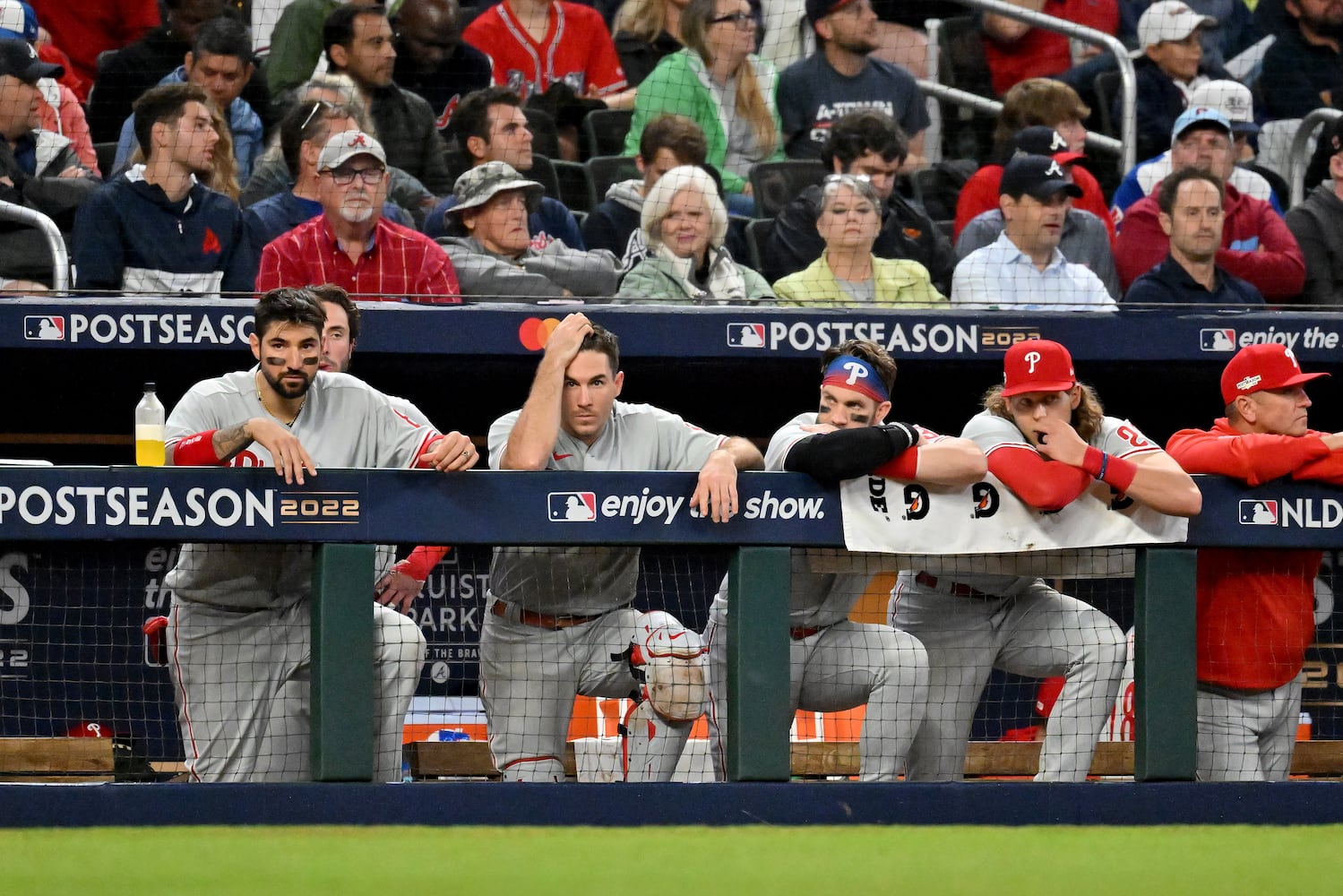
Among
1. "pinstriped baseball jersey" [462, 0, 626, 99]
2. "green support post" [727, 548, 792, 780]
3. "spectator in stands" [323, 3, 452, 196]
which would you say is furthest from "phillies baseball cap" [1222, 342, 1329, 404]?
"pinstriped baseball jersey" [462, 0, 626, 99]

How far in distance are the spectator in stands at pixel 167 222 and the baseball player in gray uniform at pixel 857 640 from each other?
106 inches

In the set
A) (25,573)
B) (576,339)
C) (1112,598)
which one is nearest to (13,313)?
(25,573)

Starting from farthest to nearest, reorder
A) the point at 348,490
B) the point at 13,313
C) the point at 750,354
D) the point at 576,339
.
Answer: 1. the point at 750,354
2. the point at 13,313
3. the point at 576,339
4. the point at 348,490

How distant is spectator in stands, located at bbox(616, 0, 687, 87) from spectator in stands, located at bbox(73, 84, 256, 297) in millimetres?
3193

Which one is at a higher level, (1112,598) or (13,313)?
(13,313)

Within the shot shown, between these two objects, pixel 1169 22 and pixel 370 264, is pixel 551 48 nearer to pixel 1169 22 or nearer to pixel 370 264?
pixel 370 264

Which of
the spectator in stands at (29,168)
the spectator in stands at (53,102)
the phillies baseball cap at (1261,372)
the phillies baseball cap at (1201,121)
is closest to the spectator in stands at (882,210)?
the phillies baseball cap at (1201,121)

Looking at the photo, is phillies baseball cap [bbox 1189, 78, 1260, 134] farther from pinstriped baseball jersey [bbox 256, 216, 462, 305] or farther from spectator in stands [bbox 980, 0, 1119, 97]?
pinstriped baseball jersey [bbox 256, 216, 462, 305]

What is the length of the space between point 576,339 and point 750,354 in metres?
1.60

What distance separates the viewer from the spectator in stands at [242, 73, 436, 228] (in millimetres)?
7602

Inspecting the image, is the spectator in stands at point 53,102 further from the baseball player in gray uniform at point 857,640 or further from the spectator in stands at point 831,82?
the baseball player in gray uniform at point 857,640

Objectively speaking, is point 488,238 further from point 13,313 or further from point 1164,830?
point 1164,830

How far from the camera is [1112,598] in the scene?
17.2ft

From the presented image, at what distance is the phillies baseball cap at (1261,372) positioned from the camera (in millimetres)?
5359
